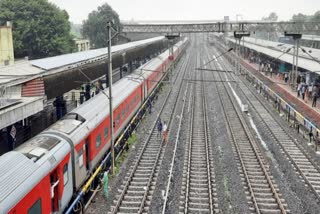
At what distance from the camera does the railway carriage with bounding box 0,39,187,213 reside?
9320mm

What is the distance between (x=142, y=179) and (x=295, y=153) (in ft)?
30.2

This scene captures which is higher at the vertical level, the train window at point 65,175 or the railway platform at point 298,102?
the train window at point 65,175

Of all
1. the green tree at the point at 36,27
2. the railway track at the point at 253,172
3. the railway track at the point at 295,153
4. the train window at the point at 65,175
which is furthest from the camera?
the green tree at the point at 36,27

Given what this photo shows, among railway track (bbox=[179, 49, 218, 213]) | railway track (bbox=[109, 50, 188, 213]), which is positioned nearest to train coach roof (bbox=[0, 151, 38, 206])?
railway track (bbox=[109, 50, 188, 213])

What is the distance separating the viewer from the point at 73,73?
2222cm

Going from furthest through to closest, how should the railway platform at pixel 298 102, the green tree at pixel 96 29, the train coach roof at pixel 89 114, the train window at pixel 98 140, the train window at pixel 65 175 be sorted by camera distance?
1. the green tree at pixel 96 29
2. the railway platform at pixel 298 102
3. the train window at pixel 98 140
4. the train coach roof at pixel 89 114
5. the train window at pixel 65 175

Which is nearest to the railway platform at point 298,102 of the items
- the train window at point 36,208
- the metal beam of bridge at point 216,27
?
the metal beam of bridge at point 216,27

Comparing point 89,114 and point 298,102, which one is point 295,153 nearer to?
point 89,114

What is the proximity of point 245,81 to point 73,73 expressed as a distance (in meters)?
35.8

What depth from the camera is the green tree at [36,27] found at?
56406 millimetres

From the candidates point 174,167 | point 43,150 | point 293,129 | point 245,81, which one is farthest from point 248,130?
point 245,81

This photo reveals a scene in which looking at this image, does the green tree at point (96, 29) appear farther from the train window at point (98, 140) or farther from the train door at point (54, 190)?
the train door at point (54, 190)

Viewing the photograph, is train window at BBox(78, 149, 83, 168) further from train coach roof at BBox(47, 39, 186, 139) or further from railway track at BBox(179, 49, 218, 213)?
railway track at BBox(179, 49, 218, 213)

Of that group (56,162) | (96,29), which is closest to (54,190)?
(56,162)
